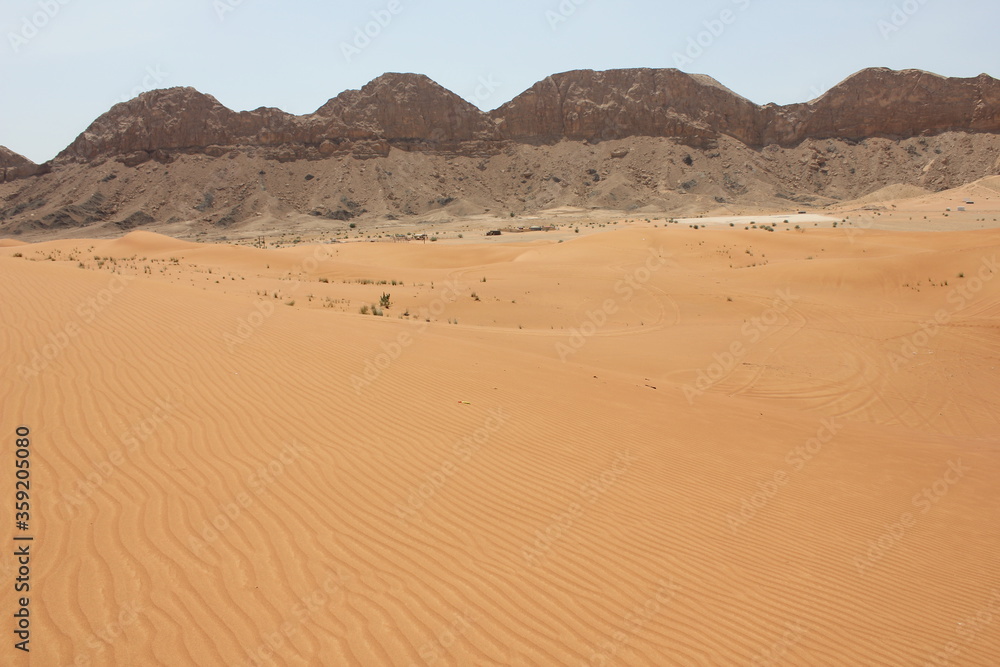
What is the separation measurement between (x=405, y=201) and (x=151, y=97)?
37.6 meters

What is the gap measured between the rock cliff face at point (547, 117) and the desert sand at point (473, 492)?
68.6 metres

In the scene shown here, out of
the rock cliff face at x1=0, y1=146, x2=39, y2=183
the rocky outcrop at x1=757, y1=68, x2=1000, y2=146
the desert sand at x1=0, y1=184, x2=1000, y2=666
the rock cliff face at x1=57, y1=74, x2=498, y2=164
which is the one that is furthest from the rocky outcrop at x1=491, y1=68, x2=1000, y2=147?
the desert sand at x1=0, y1=184, x2=1000, y2=666

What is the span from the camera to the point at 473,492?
549cm

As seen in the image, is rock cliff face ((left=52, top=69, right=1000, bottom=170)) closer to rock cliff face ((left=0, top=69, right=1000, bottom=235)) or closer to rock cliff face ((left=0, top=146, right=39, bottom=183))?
rock cliff face ((left=0, top=69, right=1000, bottom=235))

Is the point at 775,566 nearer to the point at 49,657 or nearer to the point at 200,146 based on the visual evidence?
the point at 49,657

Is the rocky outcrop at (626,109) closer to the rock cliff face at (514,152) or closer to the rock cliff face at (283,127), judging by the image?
the rock cliff face at (514,152)

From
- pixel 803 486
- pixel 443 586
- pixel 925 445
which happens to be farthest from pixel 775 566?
pixel 925 445

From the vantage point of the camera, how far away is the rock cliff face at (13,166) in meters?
73.9

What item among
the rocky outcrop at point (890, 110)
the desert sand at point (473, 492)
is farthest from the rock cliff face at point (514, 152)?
the desert sand at point (473, 492)

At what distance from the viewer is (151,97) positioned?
7656 centimetres

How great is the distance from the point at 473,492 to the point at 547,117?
80.7 metres

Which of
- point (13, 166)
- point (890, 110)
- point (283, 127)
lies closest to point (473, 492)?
point (283, 127)

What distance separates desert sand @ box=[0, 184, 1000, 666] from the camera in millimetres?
3645

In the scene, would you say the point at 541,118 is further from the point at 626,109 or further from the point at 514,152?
the point at 626,109
